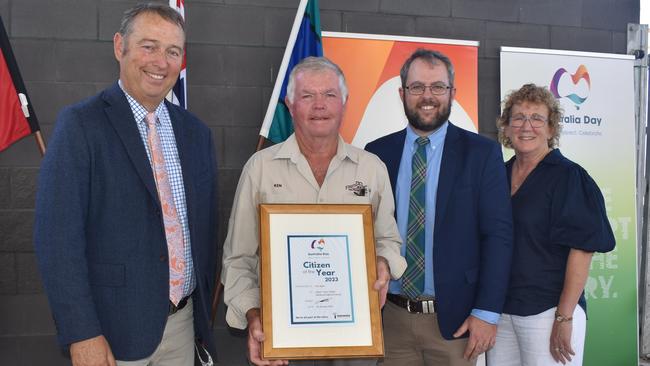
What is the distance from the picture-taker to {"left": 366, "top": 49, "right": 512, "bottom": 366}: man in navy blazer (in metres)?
2.10

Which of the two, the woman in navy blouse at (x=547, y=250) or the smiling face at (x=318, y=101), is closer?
the smiling face at (x=318, y=101)

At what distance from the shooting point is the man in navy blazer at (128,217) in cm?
161

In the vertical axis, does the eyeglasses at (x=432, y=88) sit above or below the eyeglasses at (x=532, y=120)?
above

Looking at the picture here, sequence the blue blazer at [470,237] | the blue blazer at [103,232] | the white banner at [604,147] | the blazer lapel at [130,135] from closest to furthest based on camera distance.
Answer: the blue blazer at [103,232], the blazer lapel at [130,135], the blue blazer at [470,237], the white banner at [604,147]

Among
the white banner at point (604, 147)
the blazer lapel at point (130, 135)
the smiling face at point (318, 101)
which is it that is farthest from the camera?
the white banner at point (604, 147)

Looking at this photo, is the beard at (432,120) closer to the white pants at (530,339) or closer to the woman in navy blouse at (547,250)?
the woman in navy blouse at (547,250)

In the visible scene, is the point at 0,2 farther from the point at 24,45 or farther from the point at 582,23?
the point at 582,23

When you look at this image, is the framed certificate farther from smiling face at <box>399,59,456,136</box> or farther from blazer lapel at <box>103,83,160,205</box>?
smiling face at <box>399,59,456,136</box>

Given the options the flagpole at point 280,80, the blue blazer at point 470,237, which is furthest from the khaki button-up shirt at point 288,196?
the flagpole at point 280,80

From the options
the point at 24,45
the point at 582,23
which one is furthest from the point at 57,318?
the point at 582,23

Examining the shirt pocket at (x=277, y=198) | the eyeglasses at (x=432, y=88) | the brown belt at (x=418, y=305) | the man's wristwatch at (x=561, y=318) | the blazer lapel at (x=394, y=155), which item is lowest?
the man's wristwatch at (x=561, y=318)

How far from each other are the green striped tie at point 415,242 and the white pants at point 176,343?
803mm

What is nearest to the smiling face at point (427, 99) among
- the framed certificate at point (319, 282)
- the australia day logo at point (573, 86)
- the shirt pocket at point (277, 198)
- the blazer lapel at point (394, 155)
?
the blazer lapel at point (394, 155)

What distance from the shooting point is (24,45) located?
327 centimetres
